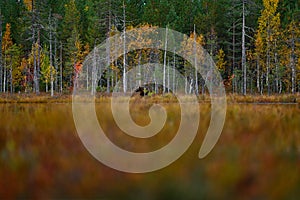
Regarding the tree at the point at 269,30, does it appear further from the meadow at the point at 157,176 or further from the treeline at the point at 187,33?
the meadow at the point at 157,176

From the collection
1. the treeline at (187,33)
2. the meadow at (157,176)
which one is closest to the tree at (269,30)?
the treeline at (187,33)

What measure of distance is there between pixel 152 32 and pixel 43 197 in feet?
123

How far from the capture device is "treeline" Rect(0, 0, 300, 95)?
1283 inches

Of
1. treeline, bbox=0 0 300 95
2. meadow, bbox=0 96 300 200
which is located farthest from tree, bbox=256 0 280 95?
meadow, bbox=0 96 300 200

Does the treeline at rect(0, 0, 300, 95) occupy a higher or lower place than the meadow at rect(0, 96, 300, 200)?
higher

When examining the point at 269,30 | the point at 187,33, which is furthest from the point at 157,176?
the point at 187,33

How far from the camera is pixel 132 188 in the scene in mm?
1351

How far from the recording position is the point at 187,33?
44438mm

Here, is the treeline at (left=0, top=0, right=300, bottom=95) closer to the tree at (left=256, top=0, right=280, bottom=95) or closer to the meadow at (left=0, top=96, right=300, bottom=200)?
the tree at (left=256, top=0, right=280, bottom=95)

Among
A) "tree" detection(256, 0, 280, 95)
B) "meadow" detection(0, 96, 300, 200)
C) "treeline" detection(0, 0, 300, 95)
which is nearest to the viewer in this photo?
"meadow" detection(0, 96, 300, 200)

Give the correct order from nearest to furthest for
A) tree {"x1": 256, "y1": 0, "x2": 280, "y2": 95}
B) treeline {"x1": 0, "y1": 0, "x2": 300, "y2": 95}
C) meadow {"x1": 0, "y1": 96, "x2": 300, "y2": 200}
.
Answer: meadow {"x1": 0, "y1": 96, "x2": 300, "y2": 200} → tree {"x1": 256, "y1": 0, "x2": 280, "y2": 95} → treeline {"x1": 0, "y1": 0, "x2": 300, "y2": 95}

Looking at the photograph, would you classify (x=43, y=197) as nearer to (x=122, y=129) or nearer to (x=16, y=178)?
(x=16, y=178)

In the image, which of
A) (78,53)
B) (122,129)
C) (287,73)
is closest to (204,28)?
(287,73)

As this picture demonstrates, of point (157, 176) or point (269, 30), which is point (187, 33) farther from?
point (157, 176)
